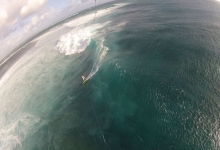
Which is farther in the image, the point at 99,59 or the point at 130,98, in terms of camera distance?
the point at 99,59

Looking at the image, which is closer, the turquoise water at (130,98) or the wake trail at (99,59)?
the turquoise water at (130,98)

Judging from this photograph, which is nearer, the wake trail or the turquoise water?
the turquoise water

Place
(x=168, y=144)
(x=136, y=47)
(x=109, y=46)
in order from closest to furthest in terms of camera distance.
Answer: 1. (x=168, y=144)
2. (x=136, y=47)
3. (x=109, y=46)

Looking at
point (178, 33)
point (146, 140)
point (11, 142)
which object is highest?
point (178, 33)

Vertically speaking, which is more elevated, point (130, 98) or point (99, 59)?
point (99, 59)

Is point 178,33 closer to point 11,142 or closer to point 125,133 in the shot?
point 125,133

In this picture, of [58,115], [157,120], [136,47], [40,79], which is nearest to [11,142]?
[58,115]

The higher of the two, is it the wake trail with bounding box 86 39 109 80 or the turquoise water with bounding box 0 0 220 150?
the wake trail with bounding box 86 39 109 80

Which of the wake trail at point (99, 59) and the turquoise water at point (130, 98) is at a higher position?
the wake trail at point (99, 59)
